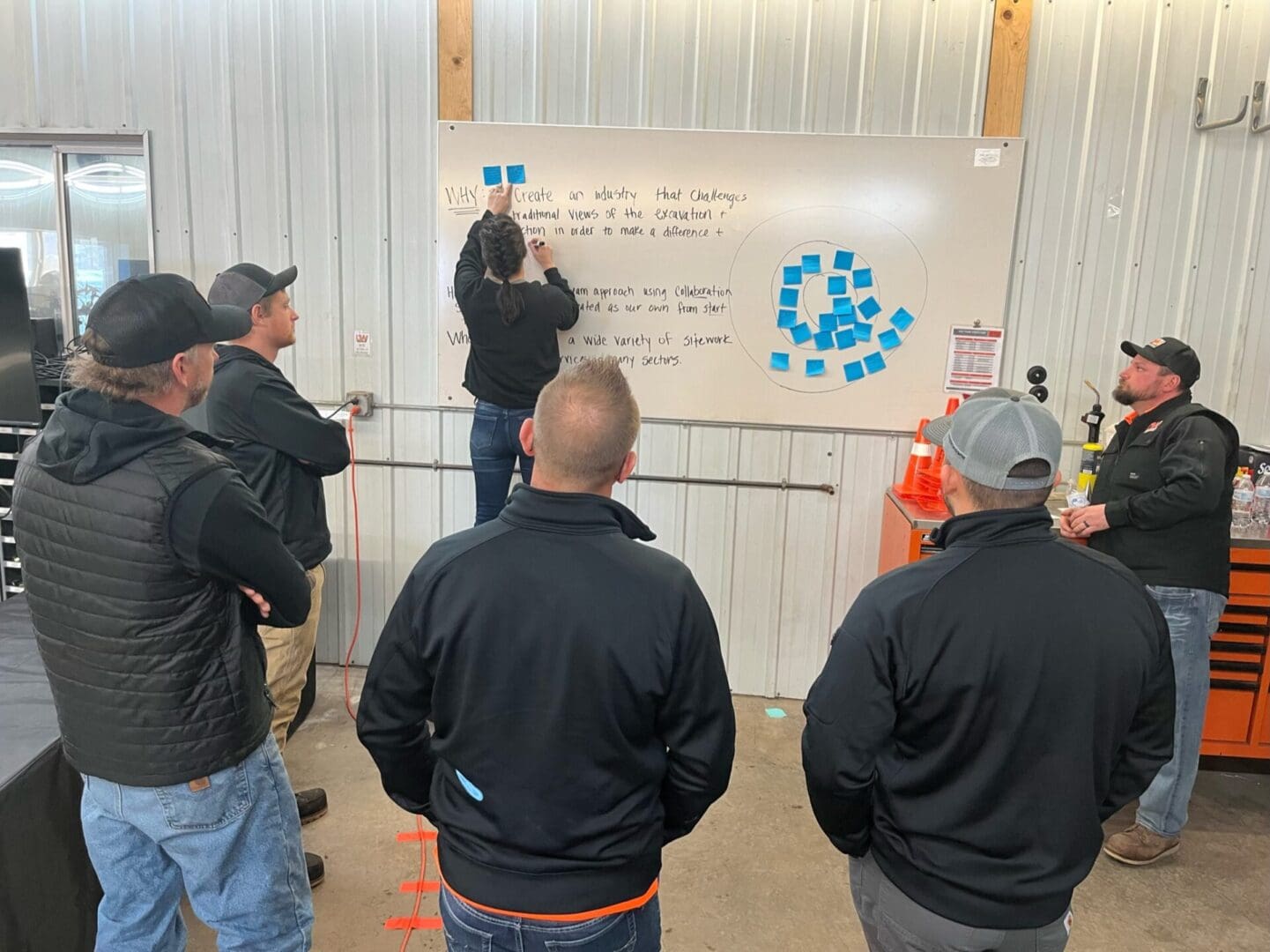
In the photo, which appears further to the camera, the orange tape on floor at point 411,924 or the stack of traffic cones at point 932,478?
the stack of traffic cones at point 932,478

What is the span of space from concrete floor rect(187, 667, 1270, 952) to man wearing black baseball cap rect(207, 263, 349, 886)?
0.75 feet

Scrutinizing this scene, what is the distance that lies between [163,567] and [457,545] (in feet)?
1.79

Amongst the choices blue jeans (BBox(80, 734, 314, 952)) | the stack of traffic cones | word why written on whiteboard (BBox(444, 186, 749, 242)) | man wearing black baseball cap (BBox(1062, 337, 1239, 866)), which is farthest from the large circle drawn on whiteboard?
blue jeans (BBox(80, 734, 314, 952))

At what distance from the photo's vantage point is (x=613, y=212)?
3.48m

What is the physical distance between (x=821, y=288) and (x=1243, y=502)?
5.93ft

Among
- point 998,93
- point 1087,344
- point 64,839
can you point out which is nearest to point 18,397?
point 64,839

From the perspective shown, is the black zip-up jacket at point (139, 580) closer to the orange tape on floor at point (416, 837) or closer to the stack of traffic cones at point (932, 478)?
the orange tape on floor at point (416, 837)

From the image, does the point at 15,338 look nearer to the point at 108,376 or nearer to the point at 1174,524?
the point at 108,376

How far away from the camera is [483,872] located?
4.11 ft

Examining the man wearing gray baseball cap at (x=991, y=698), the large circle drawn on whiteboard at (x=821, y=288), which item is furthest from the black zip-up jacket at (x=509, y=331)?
the man wearing gray baseball cap at (x=991, y=698)

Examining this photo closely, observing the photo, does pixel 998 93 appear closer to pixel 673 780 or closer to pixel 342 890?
pixel 673 780

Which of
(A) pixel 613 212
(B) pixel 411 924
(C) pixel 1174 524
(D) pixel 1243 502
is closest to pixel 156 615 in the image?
(B) pixel 411 924

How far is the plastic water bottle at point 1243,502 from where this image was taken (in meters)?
3.12

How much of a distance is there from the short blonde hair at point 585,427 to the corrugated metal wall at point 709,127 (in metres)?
2.31
